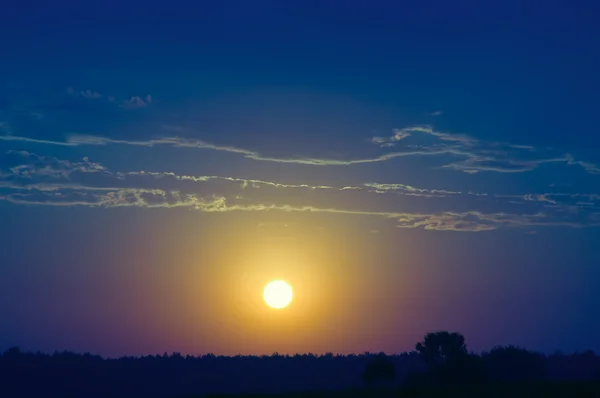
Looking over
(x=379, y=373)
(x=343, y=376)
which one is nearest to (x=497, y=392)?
(x=379, y=373)

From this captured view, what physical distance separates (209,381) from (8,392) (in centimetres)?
4389

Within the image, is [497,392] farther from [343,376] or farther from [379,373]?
[343,376]

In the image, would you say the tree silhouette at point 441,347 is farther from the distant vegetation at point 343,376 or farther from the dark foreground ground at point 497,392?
the dark foreground ground at point 497,392

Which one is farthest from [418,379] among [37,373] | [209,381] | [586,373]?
[37,373]

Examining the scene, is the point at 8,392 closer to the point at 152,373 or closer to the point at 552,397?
the point at 152,373

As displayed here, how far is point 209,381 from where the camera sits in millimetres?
182875

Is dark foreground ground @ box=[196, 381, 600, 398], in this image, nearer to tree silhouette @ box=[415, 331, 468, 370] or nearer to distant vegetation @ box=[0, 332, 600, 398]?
distant vegetation @ box=[0, 332, 600, 398]

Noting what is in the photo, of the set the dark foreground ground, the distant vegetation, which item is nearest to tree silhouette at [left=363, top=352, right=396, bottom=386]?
the distant vegetation

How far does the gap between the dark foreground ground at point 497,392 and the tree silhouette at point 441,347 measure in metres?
29.0

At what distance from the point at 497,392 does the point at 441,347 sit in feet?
125

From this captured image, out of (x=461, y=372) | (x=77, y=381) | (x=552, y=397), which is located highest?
(x=77, y=381)

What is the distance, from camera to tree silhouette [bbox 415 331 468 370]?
11419cm

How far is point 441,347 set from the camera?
11681 cm

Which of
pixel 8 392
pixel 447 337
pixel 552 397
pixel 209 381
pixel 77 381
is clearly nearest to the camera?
Answer: pixel 552 397
